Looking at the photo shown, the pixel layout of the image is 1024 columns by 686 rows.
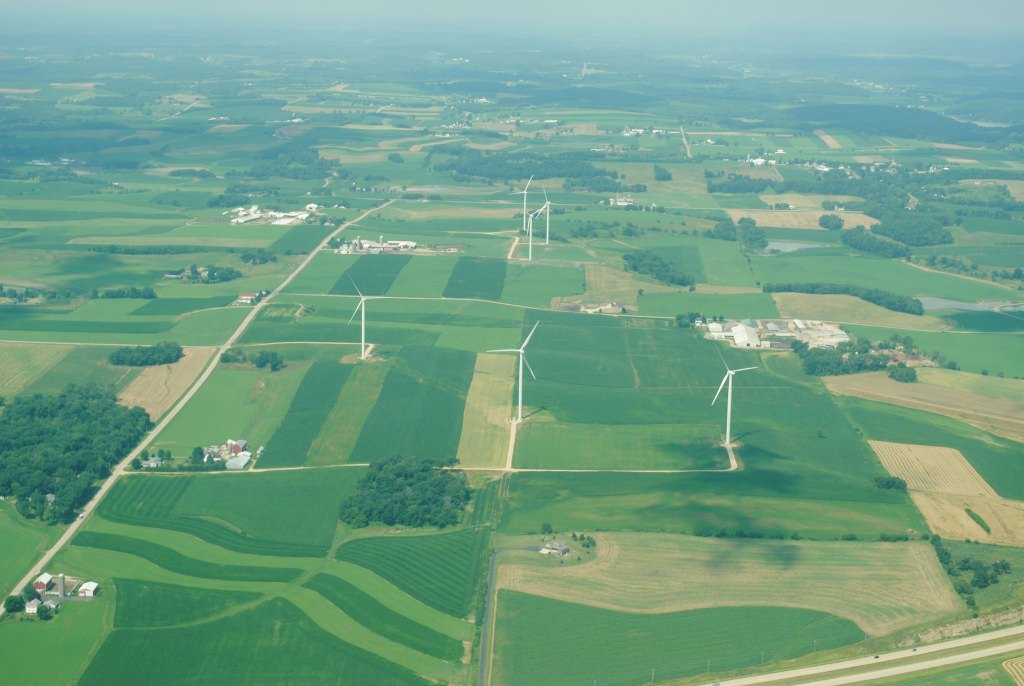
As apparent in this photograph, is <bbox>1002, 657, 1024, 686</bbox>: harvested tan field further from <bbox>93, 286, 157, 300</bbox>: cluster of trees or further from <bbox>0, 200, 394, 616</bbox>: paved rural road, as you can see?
<bbox>93, 286, 157, 300</bbox>: cluster of trees

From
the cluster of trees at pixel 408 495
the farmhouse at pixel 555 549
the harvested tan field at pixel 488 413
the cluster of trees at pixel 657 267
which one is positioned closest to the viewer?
the farmhouse at pixel 555 549

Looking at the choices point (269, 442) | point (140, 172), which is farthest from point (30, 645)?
point (140, 172)

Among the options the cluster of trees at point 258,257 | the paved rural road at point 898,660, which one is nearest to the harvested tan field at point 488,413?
the paved rural road at point 898,660

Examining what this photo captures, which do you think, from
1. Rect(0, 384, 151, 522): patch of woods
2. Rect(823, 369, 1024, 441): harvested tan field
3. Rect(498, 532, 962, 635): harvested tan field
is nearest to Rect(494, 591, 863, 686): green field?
Rect(498, 532, 962, 635): harvested tan field

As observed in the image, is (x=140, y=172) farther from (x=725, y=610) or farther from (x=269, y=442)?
(x=725, y=610)

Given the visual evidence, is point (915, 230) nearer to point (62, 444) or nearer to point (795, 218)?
point (795, 218)

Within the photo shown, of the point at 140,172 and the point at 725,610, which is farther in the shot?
the point at 140,172

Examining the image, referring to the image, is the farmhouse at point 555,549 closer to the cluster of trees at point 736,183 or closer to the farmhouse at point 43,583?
the farmhouse at point 43,583
